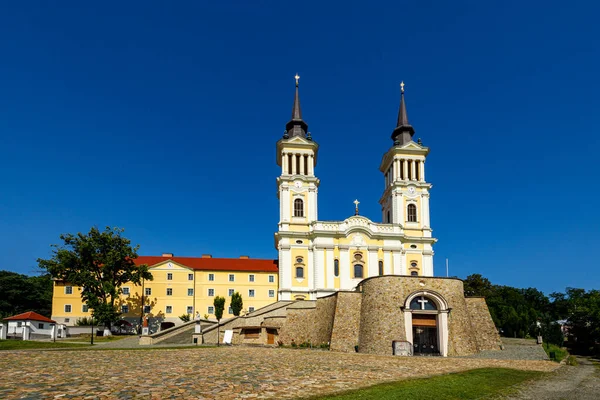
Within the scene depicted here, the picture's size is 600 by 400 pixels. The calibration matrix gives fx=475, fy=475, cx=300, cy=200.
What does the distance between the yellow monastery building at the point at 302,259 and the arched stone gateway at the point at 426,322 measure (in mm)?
21272

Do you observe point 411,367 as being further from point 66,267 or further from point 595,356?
point 66,267

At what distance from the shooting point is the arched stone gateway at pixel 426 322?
34094mm

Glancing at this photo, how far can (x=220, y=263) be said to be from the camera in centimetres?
6353

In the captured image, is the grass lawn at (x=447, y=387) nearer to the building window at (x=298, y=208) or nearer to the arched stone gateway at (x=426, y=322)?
the arched stone gateway at (x=426, y=322)

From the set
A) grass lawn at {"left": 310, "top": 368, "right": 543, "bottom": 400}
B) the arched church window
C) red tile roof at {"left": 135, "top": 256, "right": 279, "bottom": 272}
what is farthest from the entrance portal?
red tile roof at {"left": 135, "top": 256, "right": 279, "bottom": 272}

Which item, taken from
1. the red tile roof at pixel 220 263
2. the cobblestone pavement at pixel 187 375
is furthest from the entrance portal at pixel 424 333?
the red tile roof at pixel 220 263

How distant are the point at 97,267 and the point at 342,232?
2767 cm

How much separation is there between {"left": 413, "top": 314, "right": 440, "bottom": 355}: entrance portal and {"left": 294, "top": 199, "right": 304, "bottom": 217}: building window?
2722 cm

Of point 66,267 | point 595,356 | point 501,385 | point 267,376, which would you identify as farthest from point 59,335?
point 595,356

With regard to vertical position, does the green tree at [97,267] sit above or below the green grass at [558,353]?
above

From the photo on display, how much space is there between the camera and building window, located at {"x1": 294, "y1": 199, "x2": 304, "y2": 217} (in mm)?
59531

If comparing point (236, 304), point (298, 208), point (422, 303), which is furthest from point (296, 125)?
point (422, 303)

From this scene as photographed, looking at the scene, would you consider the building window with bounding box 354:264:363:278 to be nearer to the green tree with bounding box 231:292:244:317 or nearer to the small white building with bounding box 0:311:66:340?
the green tree with bounding box 231:292:244:317

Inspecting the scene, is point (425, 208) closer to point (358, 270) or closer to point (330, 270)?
point (358, 270)
